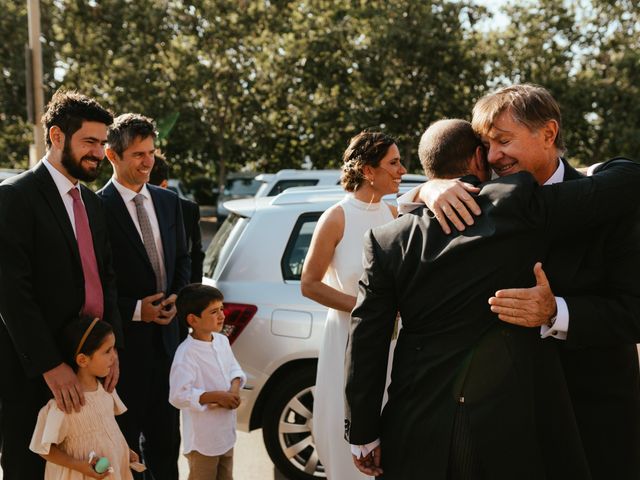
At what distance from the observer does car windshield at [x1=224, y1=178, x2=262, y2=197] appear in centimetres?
2345

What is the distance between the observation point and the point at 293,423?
14.5ft

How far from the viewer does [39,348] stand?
2.87m

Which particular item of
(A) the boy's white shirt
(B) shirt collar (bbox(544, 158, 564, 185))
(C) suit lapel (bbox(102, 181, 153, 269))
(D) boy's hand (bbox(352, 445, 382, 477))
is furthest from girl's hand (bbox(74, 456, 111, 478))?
(B) shirt collar (bbox(544, 158, 564, 185))

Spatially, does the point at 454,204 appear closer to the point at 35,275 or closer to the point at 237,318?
the point at 35,275

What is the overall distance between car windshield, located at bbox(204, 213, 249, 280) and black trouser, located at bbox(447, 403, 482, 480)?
105 inches

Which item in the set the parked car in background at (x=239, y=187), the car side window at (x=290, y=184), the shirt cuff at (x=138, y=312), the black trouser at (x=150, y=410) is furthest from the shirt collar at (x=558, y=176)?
the parked car in background at (x=239, y=187)

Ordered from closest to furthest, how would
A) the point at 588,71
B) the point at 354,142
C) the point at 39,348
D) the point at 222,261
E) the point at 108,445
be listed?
the point at 39,348 < the point at 108,445 < the point at 354,142 < the point at 222,261 < the point at 588,71

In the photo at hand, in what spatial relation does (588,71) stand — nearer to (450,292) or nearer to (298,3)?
(298,3)

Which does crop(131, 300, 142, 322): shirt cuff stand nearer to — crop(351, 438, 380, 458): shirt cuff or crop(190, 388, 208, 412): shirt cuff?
crop(190, 388, 208, 412): shirt cuff

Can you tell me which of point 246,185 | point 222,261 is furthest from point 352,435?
point 246,185

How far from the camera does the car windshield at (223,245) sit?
4.64 meters

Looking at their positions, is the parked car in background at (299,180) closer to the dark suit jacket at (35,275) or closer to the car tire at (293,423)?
the car tire at (293,423)

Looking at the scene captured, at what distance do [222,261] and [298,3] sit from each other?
2386 cm

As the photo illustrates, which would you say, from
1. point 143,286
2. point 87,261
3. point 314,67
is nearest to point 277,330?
point 143,286
